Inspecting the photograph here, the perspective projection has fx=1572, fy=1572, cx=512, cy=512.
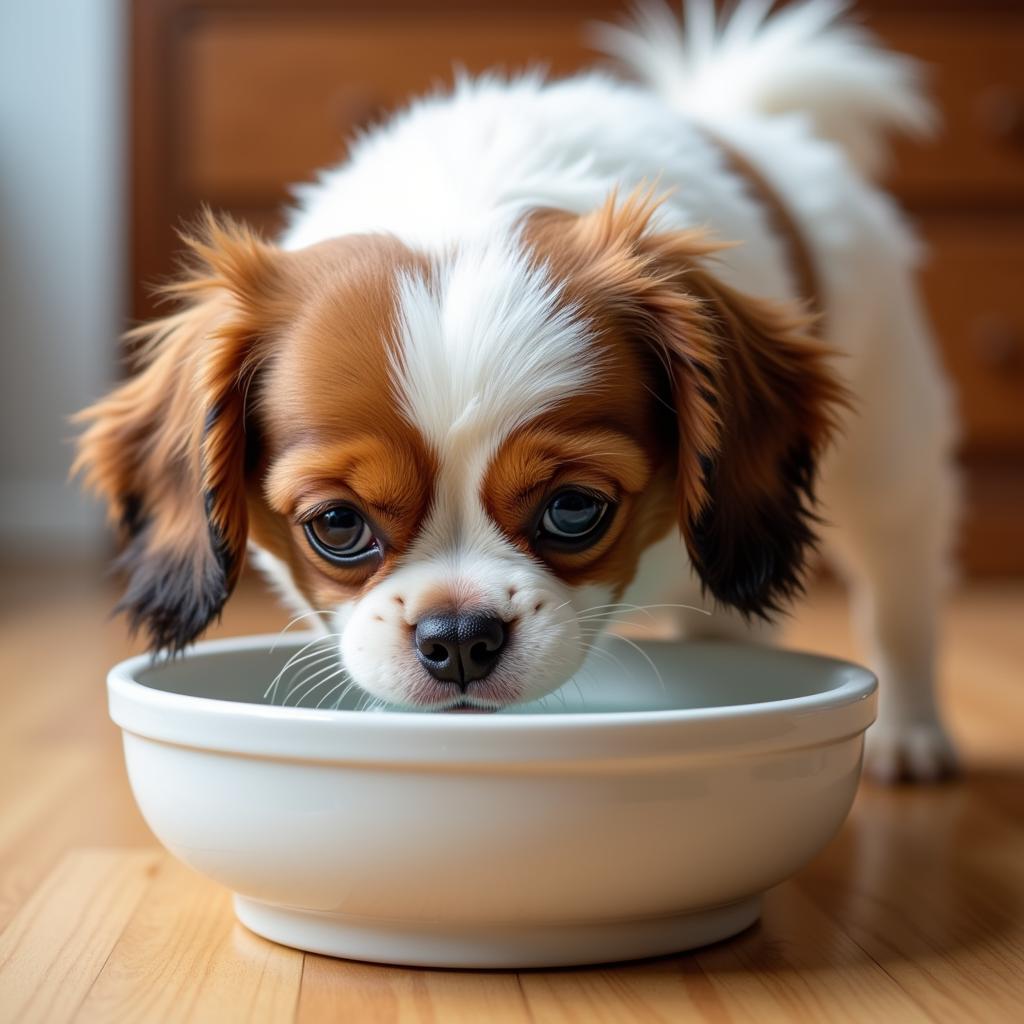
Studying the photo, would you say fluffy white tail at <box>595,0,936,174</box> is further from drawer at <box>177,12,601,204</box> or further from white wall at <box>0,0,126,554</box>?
white wall at <box>0,0,126,554</box>

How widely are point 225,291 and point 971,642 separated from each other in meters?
1.95

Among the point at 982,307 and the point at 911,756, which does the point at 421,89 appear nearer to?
the point at 982,307

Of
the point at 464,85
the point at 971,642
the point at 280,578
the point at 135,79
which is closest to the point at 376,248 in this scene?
the point at 280,578

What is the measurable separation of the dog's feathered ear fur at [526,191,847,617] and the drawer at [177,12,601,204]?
2.23 m

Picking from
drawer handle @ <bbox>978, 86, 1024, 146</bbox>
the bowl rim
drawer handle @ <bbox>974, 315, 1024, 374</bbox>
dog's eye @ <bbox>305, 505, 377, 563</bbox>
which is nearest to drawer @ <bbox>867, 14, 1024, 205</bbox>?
drawer handle @ <bbox>978, 86, 1024, 146</bbox>

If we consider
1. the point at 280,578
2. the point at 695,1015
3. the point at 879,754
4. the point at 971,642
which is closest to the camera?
the point at 695,1015

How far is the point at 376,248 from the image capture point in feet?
4.79

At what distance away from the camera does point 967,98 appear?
3773mm

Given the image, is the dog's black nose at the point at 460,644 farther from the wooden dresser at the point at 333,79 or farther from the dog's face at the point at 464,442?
the wooden dresser at the point at 333,79

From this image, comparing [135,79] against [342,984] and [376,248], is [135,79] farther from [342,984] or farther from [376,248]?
[342,984]

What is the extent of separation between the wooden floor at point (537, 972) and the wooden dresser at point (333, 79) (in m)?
1.98

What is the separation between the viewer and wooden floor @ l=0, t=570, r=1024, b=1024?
1153 mm

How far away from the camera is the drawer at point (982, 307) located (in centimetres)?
384

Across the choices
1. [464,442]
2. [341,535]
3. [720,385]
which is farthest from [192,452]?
[720,385]
